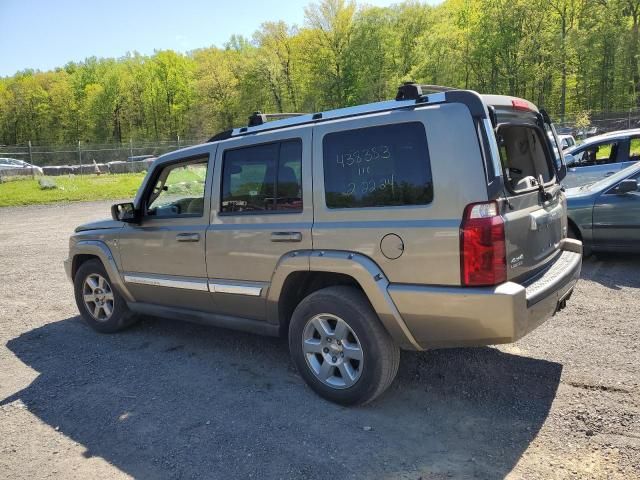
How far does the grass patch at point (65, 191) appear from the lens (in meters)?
20.6

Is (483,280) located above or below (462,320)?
above

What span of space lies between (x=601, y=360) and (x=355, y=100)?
53.7 m

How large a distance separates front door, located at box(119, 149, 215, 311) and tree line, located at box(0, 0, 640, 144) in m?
47.5

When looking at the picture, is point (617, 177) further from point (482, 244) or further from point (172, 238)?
point (172, 238)

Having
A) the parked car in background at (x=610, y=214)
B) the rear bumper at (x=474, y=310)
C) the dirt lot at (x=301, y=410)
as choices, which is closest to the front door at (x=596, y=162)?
the parked car in background at (x=610, y=214)

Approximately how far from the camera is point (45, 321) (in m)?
6.03

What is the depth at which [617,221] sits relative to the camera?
677 centimetres

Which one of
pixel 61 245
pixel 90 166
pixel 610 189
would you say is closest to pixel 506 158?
pixel 610 189

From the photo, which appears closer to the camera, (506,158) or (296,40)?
(506,158)

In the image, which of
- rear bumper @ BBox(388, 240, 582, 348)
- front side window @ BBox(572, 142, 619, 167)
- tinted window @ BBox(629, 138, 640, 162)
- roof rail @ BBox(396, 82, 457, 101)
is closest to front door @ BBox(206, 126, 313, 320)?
roof rail @ BBox(396, 82, 457, 101)

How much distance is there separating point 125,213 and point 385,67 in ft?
178

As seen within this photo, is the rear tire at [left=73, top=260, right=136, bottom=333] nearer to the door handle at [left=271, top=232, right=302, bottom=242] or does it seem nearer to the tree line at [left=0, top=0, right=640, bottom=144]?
the door handle at [left=271, top=232, right=302, bottom=242]

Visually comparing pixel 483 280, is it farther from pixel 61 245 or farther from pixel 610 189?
pixel 61 245

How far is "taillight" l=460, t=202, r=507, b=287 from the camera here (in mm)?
2914
